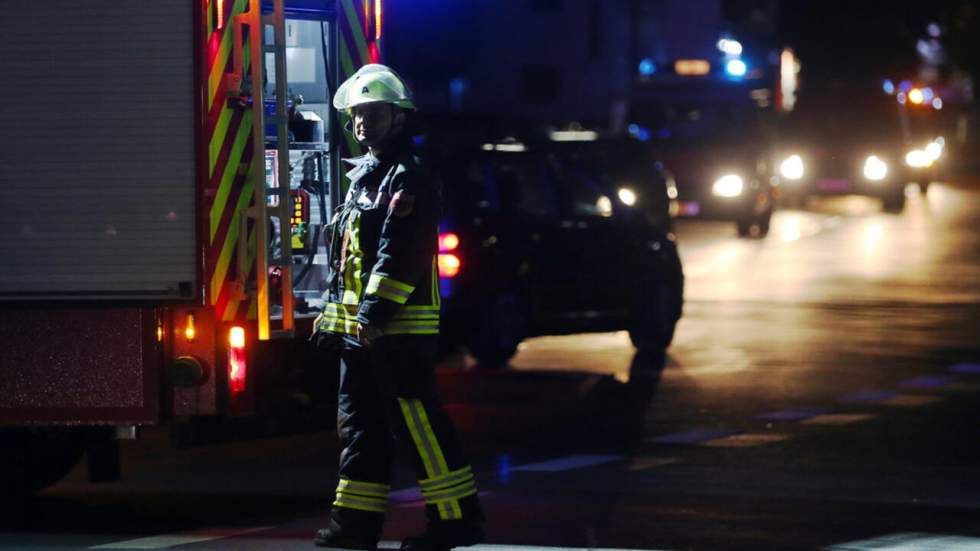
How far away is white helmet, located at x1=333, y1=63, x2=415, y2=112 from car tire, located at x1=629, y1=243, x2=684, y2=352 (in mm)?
7813

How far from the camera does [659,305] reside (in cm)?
1552

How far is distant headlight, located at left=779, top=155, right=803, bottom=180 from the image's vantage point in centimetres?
3797

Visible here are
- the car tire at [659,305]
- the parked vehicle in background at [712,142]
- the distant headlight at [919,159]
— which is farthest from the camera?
the distant headlight at [919,159]

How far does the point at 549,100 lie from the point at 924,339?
46801 mm

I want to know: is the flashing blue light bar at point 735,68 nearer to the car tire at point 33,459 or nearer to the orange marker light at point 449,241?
the orange marker light at point 449,241

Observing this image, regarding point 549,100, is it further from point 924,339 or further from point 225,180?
point 225,180

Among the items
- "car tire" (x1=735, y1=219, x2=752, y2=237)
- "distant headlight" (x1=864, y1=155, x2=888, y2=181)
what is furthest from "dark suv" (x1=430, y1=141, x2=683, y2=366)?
"distant headlight" (x1=864, y1=155, x2=888, y2=181)

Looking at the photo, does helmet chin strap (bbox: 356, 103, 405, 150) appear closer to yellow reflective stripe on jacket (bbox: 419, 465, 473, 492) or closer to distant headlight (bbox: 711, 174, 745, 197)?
yellow reflective stripe on jacket (bbox: 419, 465, 473, 492)

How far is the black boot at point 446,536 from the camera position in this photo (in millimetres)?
7750

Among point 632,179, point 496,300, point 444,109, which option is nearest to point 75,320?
point 496,300

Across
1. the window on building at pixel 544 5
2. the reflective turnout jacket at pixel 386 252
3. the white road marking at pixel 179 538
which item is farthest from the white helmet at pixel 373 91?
the window on building at pixel 544 5

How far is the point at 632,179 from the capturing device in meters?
17.2

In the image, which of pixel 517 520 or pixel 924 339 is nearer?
pixel 517 520

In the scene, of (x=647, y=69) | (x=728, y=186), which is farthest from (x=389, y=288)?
(x=647, y=69)
